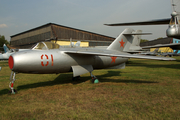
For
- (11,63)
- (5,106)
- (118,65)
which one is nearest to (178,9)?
(118,65)

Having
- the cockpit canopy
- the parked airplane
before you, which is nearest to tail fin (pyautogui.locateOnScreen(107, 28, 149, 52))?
the parked airplane

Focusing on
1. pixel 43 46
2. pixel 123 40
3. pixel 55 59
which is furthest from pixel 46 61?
pixel 123 40

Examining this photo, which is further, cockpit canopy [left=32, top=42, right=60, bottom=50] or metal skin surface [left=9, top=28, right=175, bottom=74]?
cockpit canopy [left=32, top=42, right=60, bottom=50]

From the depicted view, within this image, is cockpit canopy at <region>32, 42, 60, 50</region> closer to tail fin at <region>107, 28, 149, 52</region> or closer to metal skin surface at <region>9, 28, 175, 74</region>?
metal skin surface at <region>9, 28, 175, 74</region>

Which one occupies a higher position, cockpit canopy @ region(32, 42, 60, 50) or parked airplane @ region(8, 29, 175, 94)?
cockpit canopy @ region(32, 42, 60, 50)

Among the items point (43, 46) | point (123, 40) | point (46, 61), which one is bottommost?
point (46, 61)

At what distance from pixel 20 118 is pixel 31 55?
9.84 feet

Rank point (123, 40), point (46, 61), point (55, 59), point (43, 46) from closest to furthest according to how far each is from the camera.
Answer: point (46, 61) → point (55, 59) → point (43, 46) → point (123, 40)

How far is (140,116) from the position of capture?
139 inches

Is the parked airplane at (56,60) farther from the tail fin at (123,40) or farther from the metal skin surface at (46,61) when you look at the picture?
the tail fin at (123,40)

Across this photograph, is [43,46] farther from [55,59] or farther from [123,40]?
[123,40]

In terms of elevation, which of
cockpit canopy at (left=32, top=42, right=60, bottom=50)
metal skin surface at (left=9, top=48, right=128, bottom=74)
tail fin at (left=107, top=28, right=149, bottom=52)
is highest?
tail fin at (left=107, top=28, right=149, bottom=52)

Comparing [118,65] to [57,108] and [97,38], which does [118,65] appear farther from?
[97,38]

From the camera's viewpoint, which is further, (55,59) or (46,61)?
(55,59)
